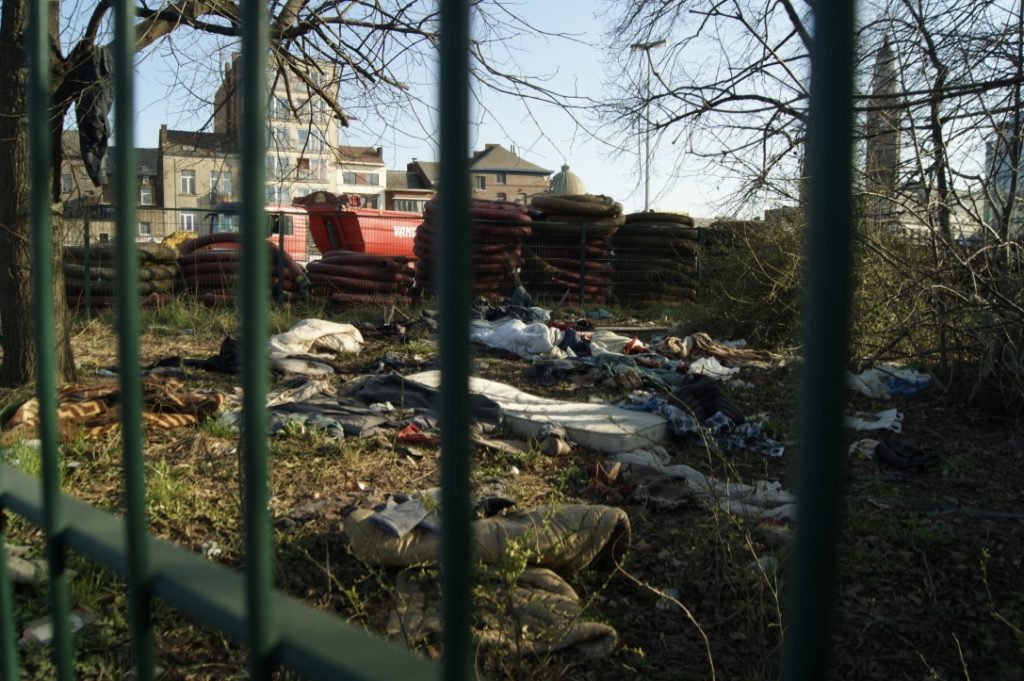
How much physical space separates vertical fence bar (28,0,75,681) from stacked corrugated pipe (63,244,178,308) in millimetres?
12237

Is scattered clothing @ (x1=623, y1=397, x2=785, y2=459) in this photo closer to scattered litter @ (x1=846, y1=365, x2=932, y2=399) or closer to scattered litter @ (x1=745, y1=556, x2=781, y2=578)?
scattered litter @ (x1=846, y1=365, x2=932, y2=399)

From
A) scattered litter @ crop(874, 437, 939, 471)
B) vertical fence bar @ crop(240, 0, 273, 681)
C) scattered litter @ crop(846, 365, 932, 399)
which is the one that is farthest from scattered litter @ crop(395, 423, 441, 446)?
vertical fence bar @ crop(240, 0, 273, 681)

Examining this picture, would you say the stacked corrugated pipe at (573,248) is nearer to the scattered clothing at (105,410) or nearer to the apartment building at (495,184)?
the scattered clothing at (105,410)

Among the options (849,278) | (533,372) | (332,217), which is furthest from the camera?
(332,217)

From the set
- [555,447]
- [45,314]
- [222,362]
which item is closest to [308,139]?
[222,362]

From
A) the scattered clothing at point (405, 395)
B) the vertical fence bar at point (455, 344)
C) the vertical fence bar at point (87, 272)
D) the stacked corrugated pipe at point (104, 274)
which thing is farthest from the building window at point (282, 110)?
the vertical fence bar at point (455, 344)

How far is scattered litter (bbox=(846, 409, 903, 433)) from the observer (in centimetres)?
649

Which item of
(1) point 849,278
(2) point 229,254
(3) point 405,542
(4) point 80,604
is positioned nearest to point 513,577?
(3) point 405,542

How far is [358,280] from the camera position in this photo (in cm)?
1420

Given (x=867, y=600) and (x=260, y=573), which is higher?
(x=260, y=573)

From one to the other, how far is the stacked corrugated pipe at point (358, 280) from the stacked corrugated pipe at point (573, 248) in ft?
9.38

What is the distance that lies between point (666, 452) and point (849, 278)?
529 cm

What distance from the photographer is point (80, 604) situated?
A: 9.77 feet

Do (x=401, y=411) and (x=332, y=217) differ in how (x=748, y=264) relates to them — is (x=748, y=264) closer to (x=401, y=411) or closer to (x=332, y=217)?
(x=401, y=411)
